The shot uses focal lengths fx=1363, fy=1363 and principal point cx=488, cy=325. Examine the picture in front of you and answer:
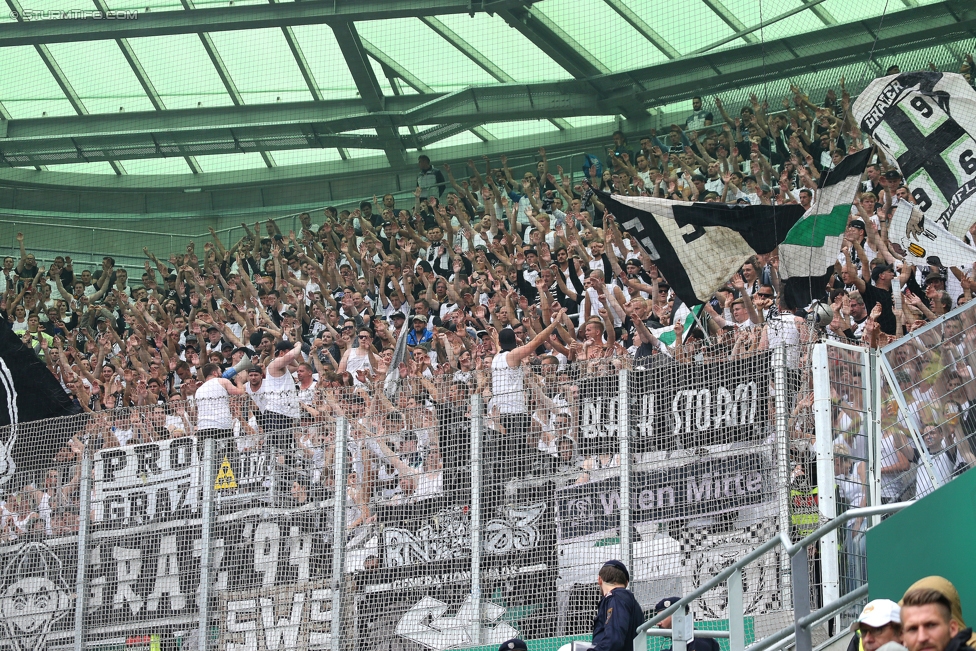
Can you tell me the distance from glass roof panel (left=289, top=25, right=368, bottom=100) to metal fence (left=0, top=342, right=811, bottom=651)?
13785 millimetres

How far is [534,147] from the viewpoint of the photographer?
2348 cm

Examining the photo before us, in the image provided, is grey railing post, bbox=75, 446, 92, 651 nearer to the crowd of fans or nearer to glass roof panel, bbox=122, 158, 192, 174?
the crowd of fans

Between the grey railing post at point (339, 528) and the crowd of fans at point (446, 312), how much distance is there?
0.08 meters

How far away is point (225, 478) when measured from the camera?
10.3 meters

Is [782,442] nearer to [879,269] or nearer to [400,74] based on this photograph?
[879,269]

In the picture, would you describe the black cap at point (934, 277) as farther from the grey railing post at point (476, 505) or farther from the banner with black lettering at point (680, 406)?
the grey railing post at point (476, 505)

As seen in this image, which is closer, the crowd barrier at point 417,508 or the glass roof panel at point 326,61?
the crowd barrier at point 417,508

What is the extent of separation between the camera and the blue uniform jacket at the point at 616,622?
249 inches

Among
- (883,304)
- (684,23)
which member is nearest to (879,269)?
(883,304)

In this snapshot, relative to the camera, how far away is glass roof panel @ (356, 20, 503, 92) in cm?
2362

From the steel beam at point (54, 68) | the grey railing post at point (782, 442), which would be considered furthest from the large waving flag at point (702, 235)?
the steel beam at point (54, 68)

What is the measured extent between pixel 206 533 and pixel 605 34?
14843 millimetres

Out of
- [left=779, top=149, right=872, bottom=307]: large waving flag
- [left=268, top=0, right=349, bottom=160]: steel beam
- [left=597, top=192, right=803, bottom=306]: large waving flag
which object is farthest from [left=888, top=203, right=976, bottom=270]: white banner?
[left=268, top=0, right=349, bottom=160]: steel beam

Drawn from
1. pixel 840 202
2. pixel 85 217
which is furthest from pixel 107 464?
pixel 85 217
